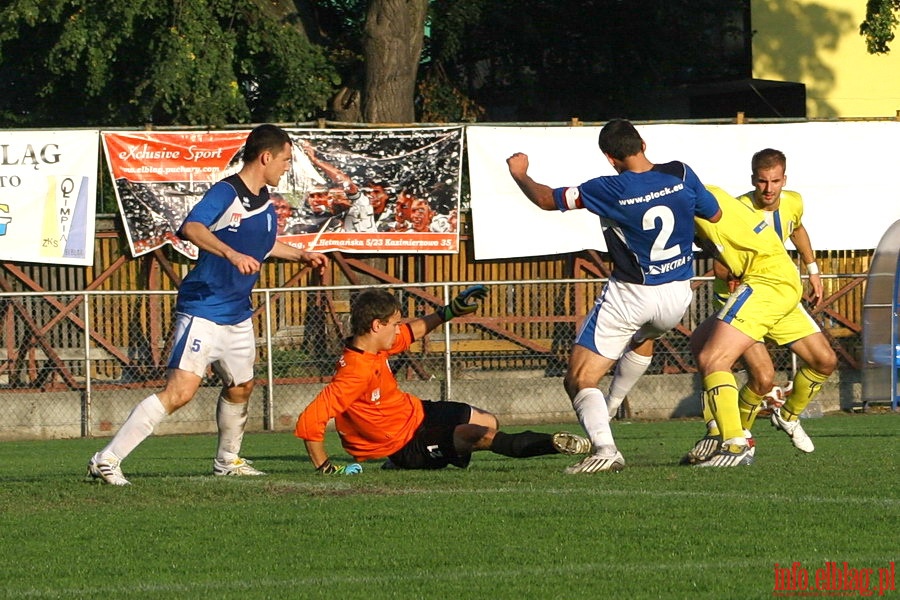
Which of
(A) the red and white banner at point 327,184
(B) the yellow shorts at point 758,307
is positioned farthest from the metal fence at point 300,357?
(B) the yellow shorts at point 758,307

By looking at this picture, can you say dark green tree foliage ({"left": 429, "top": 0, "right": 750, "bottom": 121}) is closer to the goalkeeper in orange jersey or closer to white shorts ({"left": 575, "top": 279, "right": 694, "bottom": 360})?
the goalkeeper in orange jersey

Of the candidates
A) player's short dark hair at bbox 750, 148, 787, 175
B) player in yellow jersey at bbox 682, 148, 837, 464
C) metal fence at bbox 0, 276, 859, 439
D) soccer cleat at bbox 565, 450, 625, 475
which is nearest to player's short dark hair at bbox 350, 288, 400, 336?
soccer cleat at bbox 565, 450, 625, 475

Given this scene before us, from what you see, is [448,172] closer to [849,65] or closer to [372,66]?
[372,66]

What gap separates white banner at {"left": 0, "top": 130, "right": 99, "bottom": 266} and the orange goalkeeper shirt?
33.1 ft

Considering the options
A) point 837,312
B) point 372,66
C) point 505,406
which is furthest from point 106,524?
point 372,66

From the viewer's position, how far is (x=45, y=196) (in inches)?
722

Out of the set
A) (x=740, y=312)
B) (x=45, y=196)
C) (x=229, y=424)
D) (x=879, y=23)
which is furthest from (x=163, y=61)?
(x=740, y=312)

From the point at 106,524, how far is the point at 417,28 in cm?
1588

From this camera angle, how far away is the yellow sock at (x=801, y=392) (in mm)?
10312

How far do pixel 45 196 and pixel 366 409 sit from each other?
34.3 feet

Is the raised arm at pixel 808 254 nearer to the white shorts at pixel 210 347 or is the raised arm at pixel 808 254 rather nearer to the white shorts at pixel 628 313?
the white shorts at pixel 628 313

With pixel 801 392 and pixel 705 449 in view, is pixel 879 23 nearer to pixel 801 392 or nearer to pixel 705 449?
pixel 801 392

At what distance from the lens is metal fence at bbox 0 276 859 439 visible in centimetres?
1747

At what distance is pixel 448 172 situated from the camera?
62.0 feet
